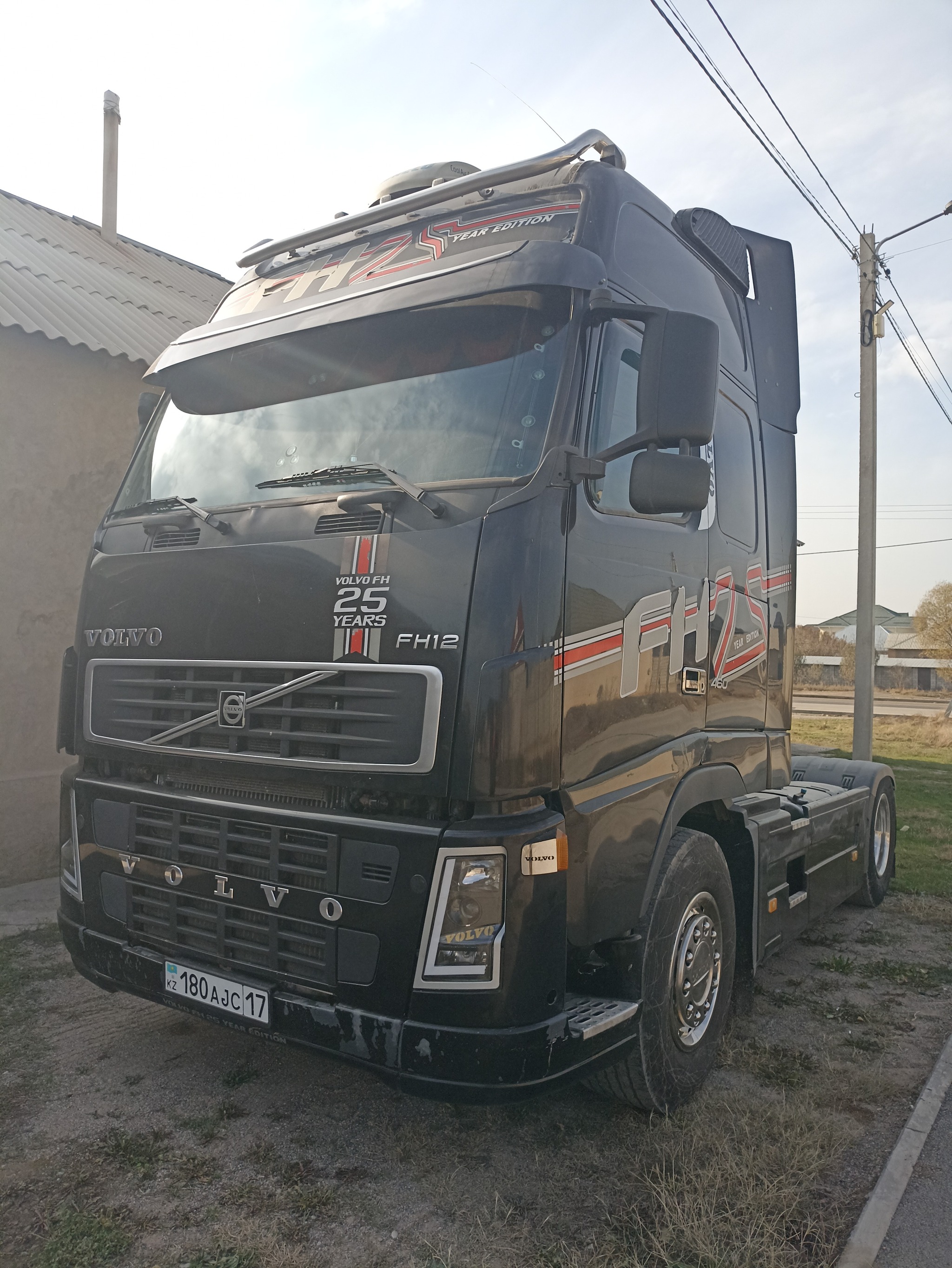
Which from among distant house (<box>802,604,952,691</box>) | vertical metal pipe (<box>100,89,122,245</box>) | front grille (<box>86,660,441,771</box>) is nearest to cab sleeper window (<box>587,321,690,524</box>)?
front grille (<box>86,660,441,771</box>)

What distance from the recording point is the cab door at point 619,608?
3.07m

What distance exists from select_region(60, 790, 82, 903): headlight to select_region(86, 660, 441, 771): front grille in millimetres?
341

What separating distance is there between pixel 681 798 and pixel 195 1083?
7.21 feet

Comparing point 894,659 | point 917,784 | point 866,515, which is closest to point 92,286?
point 866,515

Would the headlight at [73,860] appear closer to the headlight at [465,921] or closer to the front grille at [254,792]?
the front grille at [254,792]

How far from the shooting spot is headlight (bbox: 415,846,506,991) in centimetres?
278

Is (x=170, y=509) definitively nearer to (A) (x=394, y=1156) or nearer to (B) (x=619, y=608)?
(B) (x=619, y=608)

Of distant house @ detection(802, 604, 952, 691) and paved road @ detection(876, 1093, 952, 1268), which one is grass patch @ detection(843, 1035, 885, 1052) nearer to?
paved road @ detection(876, 1093, 952, 1268)

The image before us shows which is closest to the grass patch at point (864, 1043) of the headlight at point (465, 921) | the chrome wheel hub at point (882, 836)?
the headlight at point (465, 921)

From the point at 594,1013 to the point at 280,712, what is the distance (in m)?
1.39

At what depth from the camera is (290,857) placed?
122 inches

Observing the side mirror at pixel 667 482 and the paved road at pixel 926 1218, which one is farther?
the side mirror at pixel 667 482

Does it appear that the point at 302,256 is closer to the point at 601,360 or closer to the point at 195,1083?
the point at 601,360

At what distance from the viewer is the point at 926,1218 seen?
3.02m
